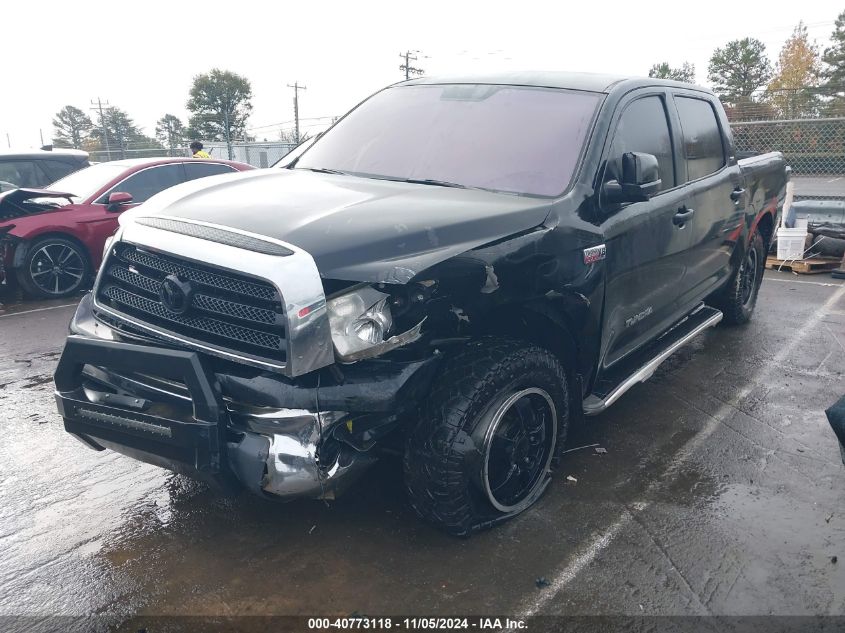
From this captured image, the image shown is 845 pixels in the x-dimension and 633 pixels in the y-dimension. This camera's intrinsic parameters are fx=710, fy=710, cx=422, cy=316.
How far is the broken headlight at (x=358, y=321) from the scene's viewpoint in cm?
263

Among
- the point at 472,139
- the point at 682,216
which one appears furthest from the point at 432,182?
the point at 682,216

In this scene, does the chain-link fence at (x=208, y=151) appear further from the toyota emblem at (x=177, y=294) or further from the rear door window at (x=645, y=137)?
the toyota emblem at (x=177, y=294)

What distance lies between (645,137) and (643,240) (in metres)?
0.67

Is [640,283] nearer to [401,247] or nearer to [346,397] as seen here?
[401,247]

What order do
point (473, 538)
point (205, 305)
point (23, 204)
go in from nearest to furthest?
1. point (205, 305)
2. point (473, 538)
3. point (23, 204)

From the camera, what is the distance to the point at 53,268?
839cm

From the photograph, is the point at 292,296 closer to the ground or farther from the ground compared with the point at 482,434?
farther from the ground

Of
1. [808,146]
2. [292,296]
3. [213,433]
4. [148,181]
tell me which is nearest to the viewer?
[292,296]

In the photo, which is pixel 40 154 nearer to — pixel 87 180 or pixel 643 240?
pixel 87 180

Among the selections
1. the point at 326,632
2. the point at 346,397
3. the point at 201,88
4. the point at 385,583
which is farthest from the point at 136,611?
the point at 201,88

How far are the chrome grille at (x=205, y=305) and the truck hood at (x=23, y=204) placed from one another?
5992 millimetres

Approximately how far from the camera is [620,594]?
282 centimetres

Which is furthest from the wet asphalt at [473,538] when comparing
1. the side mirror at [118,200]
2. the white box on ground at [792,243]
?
the white box on ground at [792,243]

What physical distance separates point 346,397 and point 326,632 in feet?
2.88
